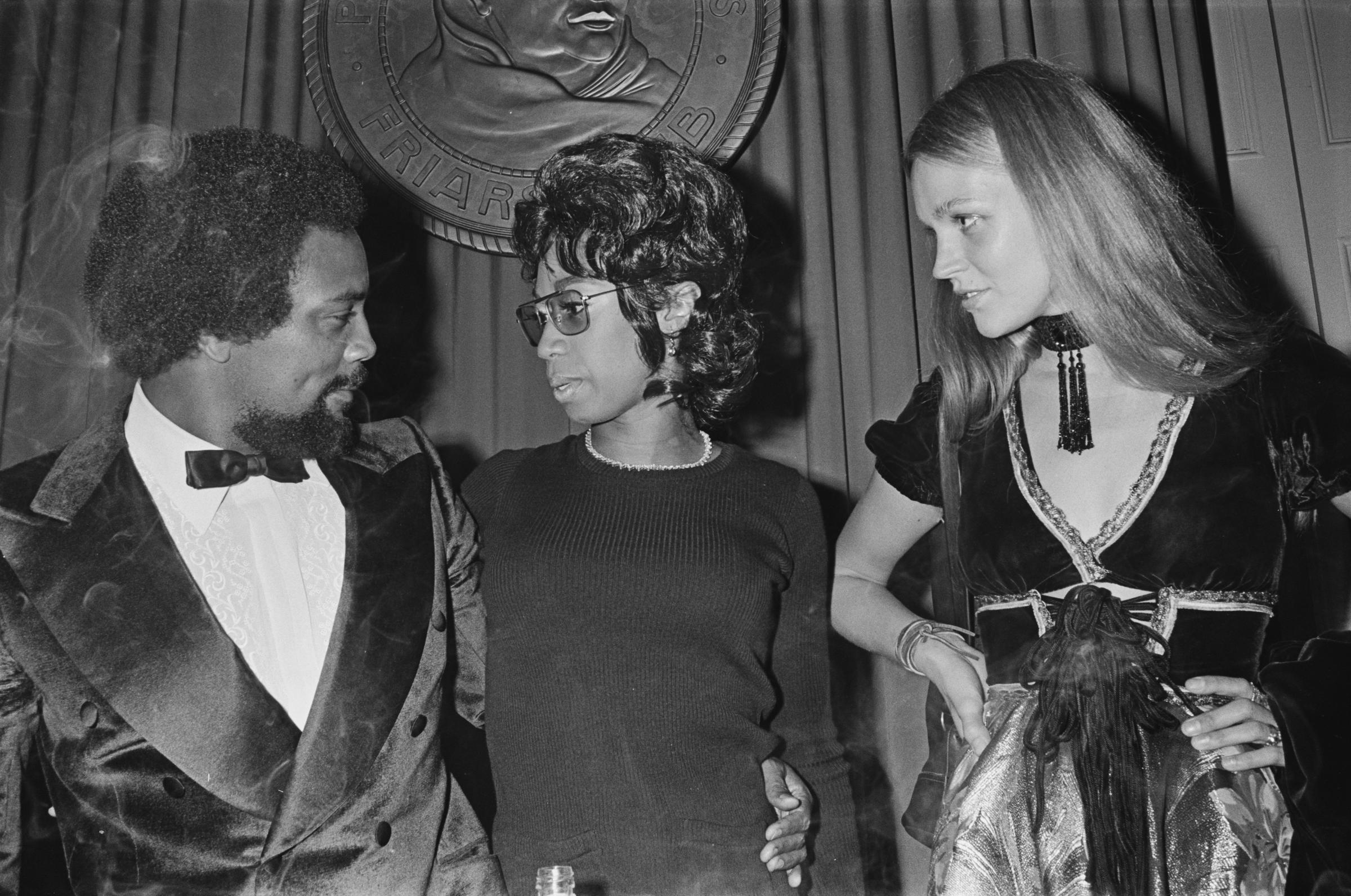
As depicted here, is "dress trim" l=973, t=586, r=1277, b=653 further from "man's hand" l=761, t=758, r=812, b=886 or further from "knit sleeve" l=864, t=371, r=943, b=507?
"man's hand" l=761, t=758, r=812, b=886

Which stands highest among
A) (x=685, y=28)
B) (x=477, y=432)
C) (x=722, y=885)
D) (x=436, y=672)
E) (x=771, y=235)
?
(x=685, y=28)

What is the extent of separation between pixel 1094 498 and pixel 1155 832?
306mm

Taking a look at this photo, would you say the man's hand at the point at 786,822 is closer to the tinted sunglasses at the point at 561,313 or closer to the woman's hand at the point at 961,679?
the woman's hand at the point at 961,679

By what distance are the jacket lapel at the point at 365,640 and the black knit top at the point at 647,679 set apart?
109 mm

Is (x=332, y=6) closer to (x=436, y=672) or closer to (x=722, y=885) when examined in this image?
(x=436, y=672)

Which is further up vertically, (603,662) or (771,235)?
(771,235)

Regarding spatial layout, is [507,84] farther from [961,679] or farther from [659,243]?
[961,679]

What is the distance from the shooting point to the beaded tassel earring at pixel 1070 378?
47.2 inches

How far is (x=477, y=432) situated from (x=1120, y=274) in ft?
2.82

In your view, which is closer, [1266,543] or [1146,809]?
[1146,809]

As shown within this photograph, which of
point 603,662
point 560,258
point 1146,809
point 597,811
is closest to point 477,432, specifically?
point 560,258

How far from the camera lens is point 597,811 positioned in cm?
120

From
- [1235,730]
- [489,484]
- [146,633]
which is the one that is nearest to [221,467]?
[146,633]

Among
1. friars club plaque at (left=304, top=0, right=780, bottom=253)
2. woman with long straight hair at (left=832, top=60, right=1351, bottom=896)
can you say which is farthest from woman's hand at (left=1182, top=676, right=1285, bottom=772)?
friars club plaque at (left=304, top=0, right=780, bottom=253)
